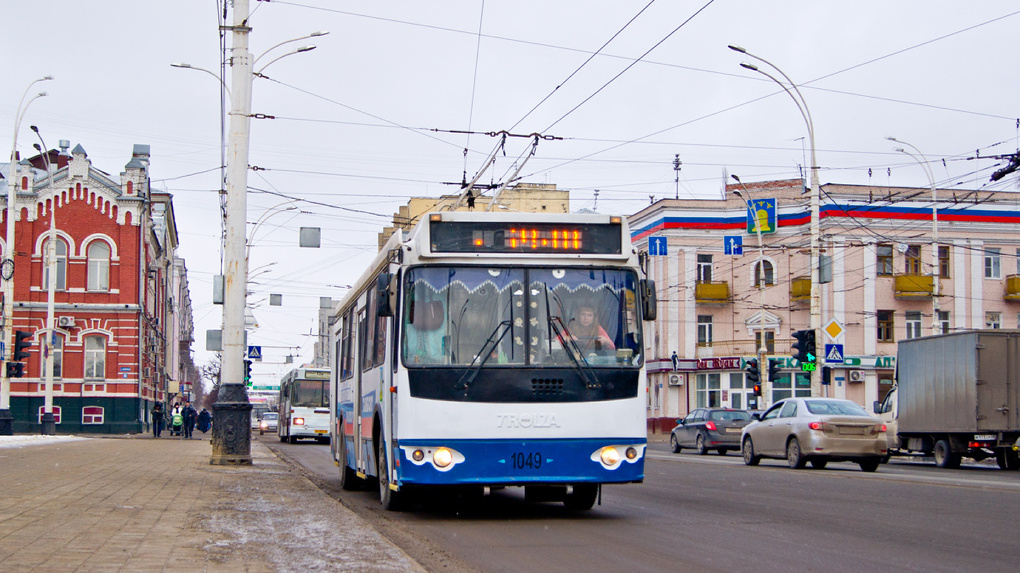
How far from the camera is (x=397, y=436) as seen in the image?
10.8 m

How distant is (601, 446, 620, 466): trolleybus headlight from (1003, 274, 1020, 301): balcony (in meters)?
49.8

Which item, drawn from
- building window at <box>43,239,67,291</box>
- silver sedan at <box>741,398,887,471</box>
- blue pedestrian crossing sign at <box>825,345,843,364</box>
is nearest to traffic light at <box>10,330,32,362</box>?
building window at <box>43,239,67,291</box>

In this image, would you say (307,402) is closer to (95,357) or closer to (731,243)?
(95,357)

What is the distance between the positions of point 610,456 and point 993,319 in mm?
50144

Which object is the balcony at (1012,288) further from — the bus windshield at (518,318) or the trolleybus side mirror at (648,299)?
the bus windshield at (518,318)

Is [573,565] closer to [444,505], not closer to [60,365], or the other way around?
[444,505]

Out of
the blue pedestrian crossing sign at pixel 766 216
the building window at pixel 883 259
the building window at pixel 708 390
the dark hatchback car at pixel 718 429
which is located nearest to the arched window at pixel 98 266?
the building window at pixel 708 390

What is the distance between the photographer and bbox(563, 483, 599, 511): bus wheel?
1205 cm

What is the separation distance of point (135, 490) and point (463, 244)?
18.9 ft

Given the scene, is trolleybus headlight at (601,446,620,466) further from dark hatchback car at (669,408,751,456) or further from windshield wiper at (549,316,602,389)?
dark hatchback car at (669,408,751,456)

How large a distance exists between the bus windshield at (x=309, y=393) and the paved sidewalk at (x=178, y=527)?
1013 inches

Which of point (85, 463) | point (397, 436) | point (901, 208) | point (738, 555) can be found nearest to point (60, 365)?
point (85, 463)

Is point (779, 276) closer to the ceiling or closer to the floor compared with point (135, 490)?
closer to the ceiling

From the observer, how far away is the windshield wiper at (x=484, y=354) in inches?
421
